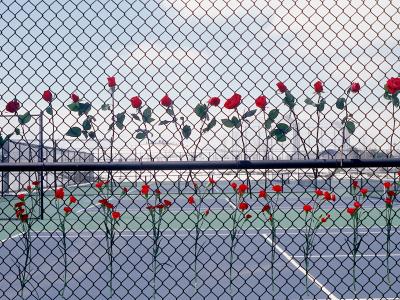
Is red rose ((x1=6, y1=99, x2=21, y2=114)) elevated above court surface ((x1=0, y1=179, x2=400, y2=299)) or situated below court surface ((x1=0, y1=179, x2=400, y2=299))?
above

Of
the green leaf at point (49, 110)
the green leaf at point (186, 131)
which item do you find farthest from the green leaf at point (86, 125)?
the green leaf at point (186, 131)

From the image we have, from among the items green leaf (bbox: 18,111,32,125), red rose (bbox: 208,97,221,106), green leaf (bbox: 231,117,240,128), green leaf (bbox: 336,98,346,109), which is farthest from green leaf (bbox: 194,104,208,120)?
green leaf (bbox: 18,111,32,125)

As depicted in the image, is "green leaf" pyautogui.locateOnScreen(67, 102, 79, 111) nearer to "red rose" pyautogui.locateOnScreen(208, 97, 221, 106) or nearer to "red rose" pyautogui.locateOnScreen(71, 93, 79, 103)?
"red rose" pyautogui.locateOnScreen(71, 93, 79, 103)

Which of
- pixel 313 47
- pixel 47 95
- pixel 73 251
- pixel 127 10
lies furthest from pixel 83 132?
pixel 73 251

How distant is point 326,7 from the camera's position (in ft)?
8.03

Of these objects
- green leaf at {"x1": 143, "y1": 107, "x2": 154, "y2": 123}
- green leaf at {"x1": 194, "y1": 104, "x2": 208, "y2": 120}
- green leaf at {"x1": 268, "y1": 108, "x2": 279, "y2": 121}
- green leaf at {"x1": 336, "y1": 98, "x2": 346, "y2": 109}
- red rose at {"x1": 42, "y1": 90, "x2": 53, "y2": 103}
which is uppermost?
green leaf at {"x1": 336, "y1": 98, "x2": 346, "y2": 109}

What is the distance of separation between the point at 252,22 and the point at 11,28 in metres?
1.20

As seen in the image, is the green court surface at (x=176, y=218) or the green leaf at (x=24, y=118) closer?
the green leaf at (x=24, y=118)

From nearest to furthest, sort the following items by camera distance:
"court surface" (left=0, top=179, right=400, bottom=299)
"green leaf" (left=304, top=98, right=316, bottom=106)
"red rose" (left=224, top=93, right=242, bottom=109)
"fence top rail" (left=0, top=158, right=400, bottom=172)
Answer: "fence top rail" (left=0, top=158, right=400, bottom=172)
"red rose" (left=224, top=93, right=242, bottom=109)
"green leaf" (left=304, top=98, right=316, bottom=106)
"court surface" (left=0, top=179, right=400, bottom=299)

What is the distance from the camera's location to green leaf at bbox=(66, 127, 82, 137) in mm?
2311

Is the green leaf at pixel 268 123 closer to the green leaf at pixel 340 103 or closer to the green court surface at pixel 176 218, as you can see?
the green leaf at pixel 340 103

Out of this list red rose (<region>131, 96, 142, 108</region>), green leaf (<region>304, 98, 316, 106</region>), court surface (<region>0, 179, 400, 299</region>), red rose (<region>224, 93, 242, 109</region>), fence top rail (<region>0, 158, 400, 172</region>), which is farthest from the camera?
court surface (<region>0, 179, 400, 299</region>)

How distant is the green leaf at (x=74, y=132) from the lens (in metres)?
2.31

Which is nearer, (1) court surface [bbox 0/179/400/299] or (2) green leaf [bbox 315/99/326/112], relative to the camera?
(2) green leaf [bbox 315/99/326/112]
